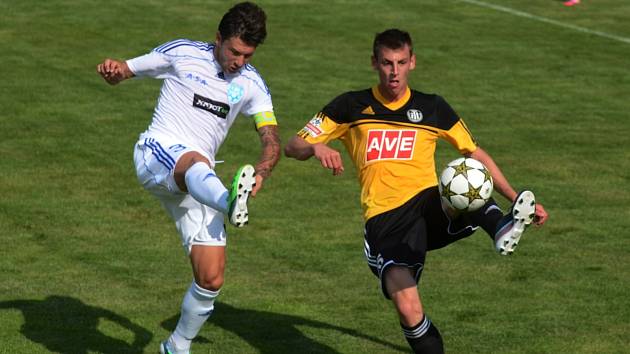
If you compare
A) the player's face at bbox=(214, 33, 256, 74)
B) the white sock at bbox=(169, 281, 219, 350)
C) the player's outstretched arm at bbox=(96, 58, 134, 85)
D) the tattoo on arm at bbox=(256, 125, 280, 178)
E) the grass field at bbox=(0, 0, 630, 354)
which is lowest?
the grass field at bbox=(0, 0, 630, 354)

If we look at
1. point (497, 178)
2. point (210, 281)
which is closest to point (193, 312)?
point (210, 281)

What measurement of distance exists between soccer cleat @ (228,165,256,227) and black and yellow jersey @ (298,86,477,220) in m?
1.08

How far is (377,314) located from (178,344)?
2462 mm

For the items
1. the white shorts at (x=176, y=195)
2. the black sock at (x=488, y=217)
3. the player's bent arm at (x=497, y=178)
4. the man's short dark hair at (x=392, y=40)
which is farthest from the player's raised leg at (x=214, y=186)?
the player's bent arm at (x=497, y=178)

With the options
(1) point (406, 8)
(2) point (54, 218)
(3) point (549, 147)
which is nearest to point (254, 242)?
(2) point (54, 218)

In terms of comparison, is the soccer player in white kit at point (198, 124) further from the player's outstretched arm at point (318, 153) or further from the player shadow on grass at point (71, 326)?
the player shadow on grass at point (71, 326)

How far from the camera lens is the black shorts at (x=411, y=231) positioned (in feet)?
32.7

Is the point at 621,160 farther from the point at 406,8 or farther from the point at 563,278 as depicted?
the point at 406,8

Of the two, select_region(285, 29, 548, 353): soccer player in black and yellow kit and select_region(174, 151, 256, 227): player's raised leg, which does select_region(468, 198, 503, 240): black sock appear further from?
select_region(174, 151, 256, 227): player's raised leg

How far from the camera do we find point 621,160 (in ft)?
61.0

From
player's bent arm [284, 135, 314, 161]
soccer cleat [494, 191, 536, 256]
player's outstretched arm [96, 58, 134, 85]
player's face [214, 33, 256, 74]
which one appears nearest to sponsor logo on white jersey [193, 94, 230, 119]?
player's face [214, 33, 256, 74]

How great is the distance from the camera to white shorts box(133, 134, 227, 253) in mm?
10156

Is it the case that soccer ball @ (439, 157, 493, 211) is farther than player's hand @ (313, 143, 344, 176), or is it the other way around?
soccer ball @ (439, 157, 493, 211)

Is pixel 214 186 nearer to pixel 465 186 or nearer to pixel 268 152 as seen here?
pixel 268 152
